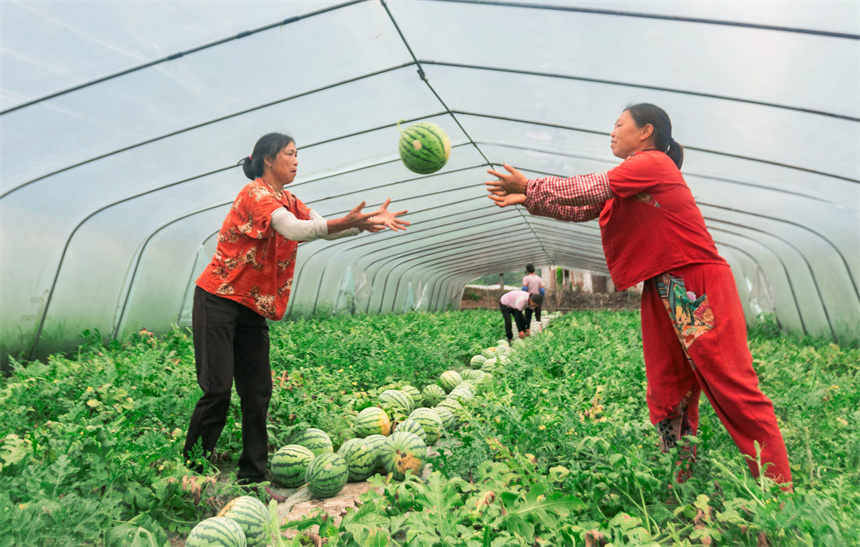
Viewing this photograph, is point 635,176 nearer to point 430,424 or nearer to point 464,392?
point 430,424

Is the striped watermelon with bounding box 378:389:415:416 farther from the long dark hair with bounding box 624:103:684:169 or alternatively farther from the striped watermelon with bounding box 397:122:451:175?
the long dark hair with bounding box 624:103:684:169

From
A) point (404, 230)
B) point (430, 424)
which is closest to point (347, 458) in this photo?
point (430, 424)

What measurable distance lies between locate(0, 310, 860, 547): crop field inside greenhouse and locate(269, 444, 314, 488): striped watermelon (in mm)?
330

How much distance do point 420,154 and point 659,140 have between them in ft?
5.35

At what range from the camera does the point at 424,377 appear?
19.0ft

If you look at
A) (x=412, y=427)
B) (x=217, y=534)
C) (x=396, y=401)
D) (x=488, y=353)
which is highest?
(x=488, y=353)

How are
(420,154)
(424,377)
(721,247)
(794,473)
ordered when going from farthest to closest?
1. (721,247)
2. (424,377)
3. (420,154)
4. (794,473)

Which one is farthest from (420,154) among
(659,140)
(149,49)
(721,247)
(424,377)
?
(721,247)

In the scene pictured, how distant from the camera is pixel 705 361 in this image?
2.44m

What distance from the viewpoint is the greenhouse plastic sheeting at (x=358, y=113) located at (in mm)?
4121

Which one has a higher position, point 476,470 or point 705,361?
point 705,361

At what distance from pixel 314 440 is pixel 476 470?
→ 49.5 inches

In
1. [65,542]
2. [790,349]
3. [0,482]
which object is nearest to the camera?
[65,542]

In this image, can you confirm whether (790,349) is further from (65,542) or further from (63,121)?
(63,121)
